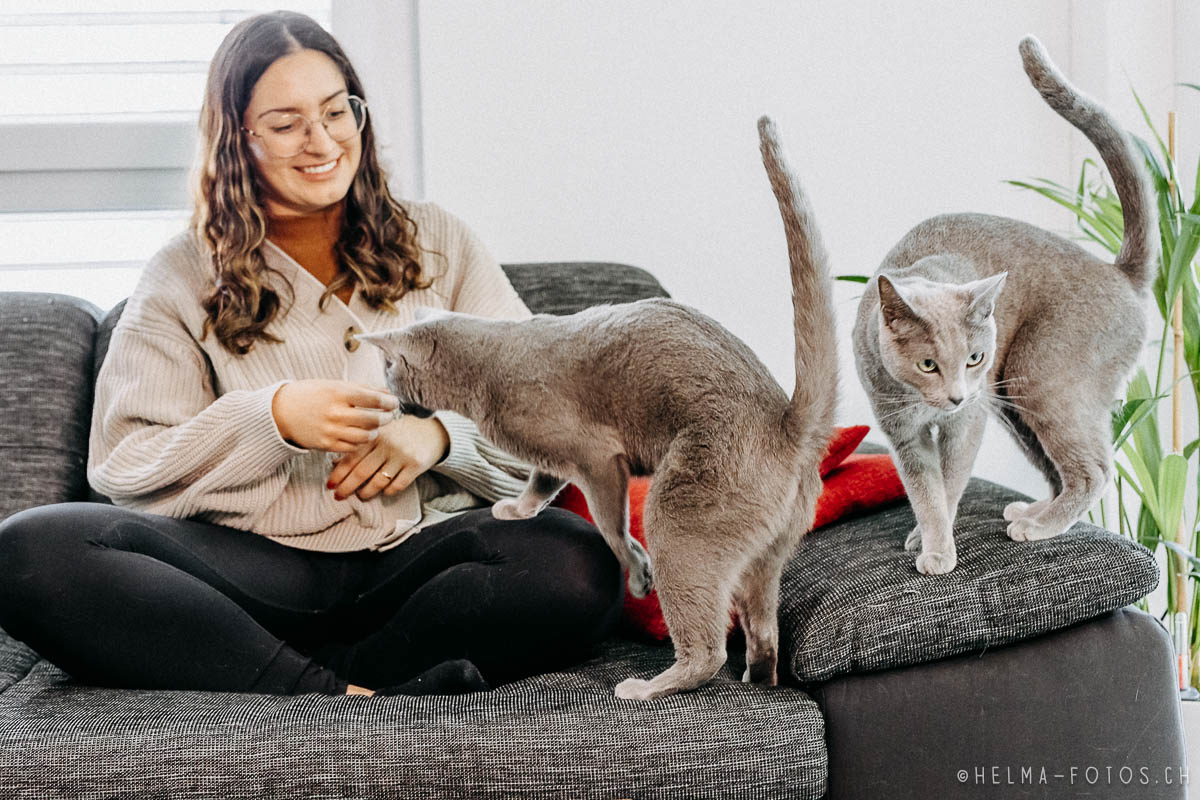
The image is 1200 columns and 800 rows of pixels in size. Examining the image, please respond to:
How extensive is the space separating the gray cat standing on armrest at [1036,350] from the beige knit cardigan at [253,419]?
53cm

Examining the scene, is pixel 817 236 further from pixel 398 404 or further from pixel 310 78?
pixel 310 78

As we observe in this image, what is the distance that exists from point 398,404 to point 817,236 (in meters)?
0.52

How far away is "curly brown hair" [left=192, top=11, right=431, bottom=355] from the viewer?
1434mm

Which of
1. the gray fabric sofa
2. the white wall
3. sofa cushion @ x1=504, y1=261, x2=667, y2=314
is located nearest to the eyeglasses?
sofa cushion @ x1=504, y1=261, x2=667, y2=314

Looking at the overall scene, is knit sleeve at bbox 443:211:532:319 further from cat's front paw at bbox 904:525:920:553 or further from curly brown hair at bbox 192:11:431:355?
cat's front paw at bbox 904:525:920:553

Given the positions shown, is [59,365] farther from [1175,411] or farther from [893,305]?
[1175,411]

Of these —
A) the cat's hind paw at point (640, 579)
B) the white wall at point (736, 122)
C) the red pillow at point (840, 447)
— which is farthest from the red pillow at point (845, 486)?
the white wall at point (736, 122)

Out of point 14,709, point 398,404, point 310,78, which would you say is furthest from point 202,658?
point 310,78

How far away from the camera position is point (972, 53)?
212cm

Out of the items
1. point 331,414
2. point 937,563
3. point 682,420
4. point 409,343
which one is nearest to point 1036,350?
point 937,563

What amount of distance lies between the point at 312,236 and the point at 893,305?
89 cm

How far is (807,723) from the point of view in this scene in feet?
3.58

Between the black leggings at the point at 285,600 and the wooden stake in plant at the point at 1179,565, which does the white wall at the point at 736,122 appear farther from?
the black leggings at the point at 285,600

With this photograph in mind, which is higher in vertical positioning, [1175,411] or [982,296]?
[982,296]
